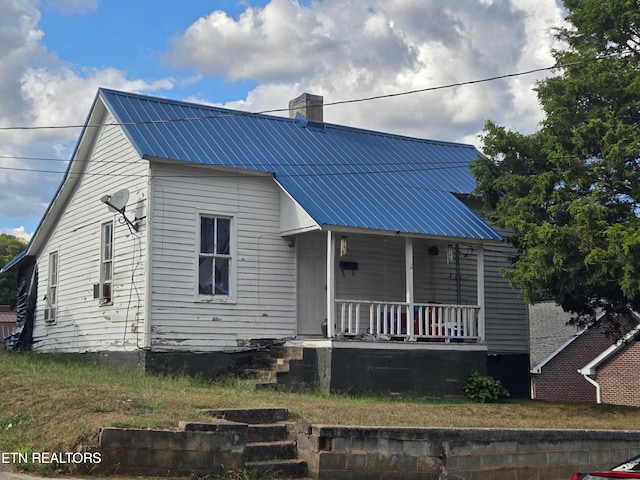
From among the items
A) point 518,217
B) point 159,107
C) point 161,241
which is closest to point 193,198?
point 161,241

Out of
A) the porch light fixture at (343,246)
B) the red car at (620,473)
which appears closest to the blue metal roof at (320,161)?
the porch light fixture at (343,246)

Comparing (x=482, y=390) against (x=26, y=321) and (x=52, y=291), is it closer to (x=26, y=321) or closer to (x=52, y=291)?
(x=52, y=291)

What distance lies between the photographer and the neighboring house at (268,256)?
54.4ft

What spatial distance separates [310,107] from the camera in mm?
21562

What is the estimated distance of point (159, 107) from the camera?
1864 centimetres

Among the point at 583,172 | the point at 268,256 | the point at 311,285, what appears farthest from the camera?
the point at 311,285

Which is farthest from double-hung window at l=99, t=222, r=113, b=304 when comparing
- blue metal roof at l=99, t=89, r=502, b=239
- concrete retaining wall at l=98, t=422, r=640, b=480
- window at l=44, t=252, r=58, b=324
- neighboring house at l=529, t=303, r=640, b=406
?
neighboring house at l=529, t=303, r=640, b=406

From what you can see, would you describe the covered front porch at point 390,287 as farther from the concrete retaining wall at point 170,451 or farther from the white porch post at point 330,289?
the concrete retaining wall at point 170,451

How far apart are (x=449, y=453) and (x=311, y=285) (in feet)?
25.9

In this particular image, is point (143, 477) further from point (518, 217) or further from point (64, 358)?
point (64, 358)

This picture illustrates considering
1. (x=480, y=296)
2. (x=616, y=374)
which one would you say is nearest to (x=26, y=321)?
(x=480, y=296)

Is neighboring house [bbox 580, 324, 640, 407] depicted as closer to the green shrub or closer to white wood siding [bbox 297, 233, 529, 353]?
white wood siding [bbox 297, 233, 529, 353]

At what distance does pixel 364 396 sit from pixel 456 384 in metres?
2.43

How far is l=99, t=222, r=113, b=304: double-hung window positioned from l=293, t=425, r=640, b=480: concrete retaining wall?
868 cm
